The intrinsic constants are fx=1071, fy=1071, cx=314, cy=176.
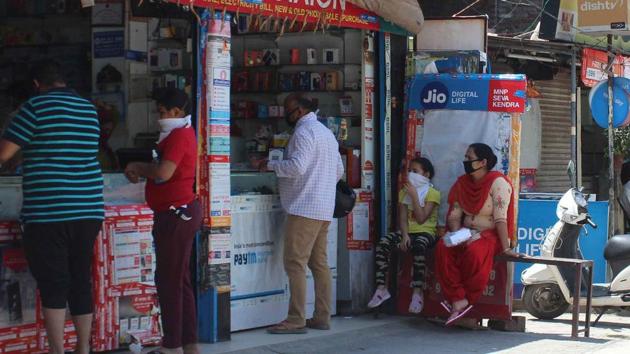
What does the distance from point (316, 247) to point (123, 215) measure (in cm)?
178

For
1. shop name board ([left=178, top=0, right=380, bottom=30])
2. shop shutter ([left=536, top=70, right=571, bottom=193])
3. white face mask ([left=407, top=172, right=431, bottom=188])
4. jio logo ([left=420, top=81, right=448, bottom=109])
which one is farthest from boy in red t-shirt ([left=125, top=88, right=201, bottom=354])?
shop shutter ([left=536, top=70, right=571, bottom=193])

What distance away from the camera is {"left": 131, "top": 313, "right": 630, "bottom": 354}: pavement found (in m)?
7.64

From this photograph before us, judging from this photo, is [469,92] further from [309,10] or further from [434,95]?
[309,10]

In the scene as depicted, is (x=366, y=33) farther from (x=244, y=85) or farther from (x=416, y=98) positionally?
(x=244, y=85)

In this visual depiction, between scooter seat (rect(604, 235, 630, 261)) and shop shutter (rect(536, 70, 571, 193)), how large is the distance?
4.22 meters

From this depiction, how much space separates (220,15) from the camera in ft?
24.7

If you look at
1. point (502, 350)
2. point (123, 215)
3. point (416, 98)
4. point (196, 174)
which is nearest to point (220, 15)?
point (196, 174)

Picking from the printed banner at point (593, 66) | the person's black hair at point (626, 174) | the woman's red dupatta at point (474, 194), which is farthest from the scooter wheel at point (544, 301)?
the printed banner at point (593, 66)

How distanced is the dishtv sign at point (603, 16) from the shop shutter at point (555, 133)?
203 cm

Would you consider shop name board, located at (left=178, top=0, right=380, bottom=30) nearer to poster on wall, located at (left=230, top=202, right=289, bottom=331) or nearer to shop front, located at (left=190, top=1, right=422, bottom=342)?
shop front, located at (left=190, top=1, right=422, bottom=342)

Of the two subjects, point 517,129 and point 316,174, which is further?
point 517,129

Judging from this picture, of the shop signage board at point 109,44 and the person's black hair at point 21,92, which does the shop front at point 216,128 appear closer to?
the shop signage board at point 109,44

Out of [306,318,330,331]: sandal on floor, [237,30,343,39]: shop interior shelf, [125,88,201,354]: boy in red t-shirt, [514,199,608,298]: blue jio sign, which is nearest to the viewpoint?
[125,88,201,354]: boy in red t-shirt

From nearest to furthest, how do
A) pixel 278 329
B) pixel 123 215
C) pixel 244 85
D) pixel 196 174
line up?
pixel 123 215
pixel 196 174
pixel 278 329
pixel 244 85
